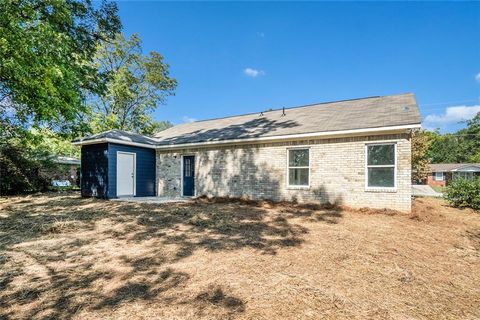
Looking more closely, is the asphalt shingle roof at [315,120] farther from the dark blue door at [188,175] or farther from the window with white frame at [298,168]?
the dark blue door at [188,175]

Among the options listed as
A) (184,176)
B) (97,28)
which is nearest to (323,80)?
(184,176)

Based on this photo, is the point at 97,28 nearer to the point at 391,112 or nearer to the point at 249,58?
the point at 249,58

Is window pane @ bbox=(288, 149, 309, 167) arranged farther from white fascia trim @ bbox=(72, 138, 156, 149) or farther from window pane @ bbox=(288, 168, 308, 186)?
white fascia trim @ bbox=(72, 138, 156, 149)

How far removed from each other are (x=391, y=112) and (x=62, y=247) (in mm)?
10699

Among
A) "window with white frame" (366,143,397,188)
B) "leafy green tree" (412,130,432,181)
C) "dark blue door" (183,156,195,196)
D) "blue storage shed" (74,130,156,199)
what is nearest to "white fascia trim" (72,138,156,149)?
"blue storage shed" (74,130,156,199)

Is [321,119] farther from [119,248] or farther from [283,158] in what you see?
[119,248]

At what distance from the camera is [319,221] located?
296 inches

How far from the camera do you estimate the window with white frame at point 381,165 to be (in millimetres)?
8766

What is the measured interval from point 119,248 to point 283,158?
7.11 metres

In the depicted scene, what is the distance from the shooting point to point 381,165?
891cm

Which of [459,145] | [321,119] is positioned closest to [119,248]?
[321,119]

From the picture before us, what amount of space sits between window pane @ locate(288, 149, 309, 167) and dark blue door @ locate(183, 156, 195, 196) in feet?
16.4

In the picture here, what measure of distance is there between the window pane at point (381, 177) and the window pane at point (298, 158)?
230cm

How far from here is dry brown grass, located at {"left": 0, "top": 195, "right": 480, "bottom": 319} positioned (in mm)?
3088
